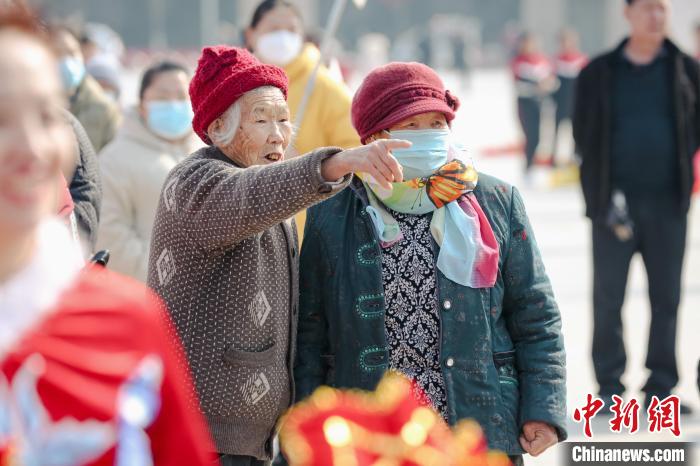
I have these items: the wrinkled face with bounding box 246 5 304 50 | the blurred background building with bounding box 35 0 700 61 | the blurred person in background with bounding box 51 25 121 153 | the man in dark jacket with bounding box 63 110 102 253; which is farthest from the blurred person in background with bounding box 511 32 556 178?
the blurred background building with bounding box 35 0 700 61

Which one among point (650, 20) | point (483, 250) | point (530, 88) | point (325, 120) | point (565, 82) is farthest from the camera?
point (565, 82)

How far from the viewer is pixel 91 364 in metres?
1.84

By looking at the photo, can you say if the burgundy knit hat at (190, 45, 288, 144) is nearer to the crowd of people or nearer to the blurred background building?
the crowd of people

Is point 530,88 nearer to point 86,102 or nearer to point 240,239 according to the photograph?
point 86,102

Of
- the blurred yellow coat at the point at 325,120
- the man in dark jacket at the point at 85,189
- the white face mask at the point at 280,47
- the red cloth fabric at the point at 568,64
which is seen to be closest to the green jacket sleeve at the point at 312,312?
the man in dark jacket at the point at 85,189

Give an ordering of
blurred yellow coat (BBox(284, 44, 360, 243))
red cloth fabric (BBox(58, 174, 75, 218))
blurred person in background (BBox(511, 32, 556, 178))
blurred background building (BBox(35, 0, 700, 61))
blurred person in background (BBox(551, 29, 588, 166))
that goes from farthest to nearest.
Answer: blurred background building (BBox(35, 0, 700, 61))
blurred person in background (BBox(551, 29, 588, 166))
blurred person in background (BBox(511, 32, 556, 178))
blurred yellow coat (BBox(284, 44, 360, 243))
red cloth fabric (BBox(58, 174, 75, 218))

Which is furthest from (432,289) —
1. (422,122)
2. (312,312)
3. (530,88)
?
(530,88)

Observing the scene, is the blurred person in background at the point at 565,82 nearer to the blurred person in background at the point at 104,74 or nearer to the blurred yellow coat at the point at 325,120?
the blurred person in background at the point at 104,74

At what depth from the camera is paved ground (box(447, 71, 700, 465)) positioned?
23.4ft

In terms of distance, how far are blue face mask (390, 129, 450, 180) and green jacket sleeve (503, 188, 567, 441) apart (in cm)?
28

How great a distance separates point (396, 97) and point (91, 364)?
6.49 feet

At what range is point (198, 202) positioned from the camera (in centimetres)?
→ 324

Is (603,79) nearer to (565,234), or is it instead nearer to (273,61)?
(273,61)

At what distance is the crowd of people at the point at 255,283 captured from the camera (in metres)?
1.84
